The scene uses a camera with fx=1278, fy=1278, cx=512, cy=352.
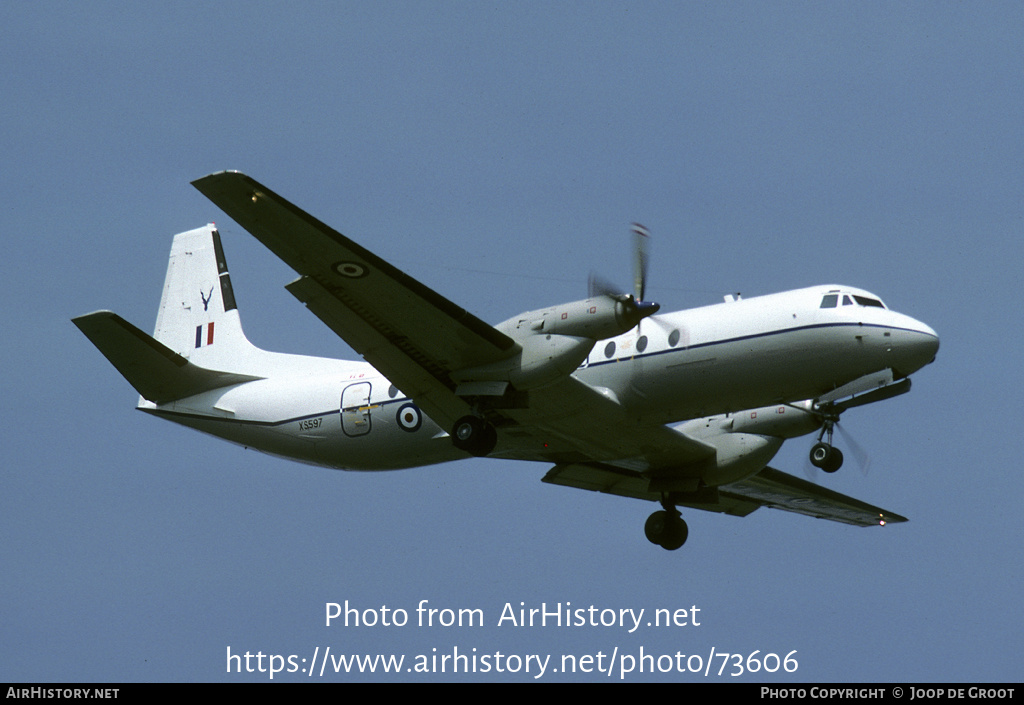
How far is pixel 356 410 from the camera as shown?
2191cm

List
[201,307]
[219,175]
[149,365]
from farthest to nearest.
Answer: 1. [201,307]
2. [149,365]
3. [219,175]

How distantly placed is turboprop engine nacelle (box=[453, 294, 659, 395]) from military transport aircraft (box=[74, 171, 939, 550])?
0.03 m

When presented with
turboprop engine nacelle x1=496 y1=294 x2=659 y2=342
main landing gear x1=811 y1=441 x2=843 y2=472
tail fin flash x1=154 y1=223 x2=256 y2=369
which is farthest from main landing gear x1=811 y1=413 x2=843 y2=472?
tail fin flash x1=154 y1=223 x2=256 y2=369

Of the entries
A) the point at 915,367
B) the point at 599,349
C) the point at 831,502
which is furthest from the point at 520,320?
the point at 831,502

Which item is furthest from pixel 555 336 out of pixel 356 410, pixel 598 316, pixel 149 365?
pixel 149 365

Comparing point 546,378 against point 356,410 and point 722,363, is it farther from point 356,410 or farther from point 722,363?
point 356,410

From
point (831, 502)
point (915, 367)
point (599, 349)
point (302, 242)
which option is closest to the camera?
point (302, 242)

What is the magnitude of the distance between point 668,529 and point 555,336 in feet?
20.0

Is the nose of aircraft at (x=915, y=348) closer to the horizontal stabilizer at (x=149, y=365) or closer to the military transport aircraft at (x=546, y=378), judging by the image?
the military transport aircraft at (x=546, y=378)

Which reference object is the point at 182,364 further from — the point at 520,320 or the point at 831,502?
the point at 831,502

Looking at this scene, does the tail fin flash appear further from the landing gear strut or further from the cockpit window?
the cockpit window

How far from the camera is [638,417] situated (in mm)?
20109

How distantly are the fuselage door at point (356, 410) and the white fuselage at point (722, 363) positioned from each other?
2 centimetres
